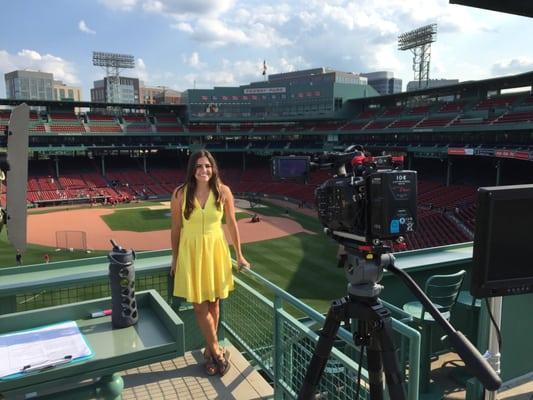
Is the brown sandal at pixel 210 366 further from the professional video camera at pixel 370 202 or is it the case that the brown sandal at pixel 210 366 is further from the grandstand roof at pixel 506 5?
the grandstand roof at pixel 506 5

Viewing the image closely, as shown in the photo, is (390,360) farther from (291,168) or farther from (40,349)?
(40,349)

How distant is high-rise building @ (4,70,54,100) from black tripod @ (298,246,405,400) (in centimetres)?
13950

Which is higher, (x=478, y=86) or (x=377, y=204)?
(x=478, y=86)

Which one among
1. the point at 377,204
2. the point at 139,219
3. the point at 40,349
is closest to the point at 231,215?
the point at 40,349

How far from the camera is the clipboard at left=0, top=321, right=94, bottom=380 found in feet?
7.29

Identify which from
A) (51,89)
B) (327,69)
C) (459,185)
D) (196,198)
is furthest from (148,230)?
(51,89)

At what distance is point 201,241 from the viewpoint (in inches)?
141

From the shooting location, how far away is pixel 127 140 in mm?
46281

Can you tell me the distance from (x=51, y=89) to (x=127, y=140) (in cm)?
10587

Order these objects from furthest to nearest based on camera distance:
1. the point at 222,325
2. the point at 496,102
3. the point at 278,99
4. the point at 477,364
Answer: the point at 278,99 < the point at 496,102 < the point at 222,325 < the point at 477,364

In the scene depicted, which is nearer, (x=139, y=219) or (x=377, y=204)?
(x=377, y=204)

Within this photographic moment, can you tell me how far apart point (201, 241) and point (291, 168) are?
1.33 m

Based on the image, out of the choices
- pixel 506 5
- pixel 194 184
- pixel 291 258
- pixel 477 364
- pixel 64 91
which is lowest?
pixel 291 258

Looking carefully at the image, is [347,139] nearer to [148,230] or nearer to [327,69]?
[148,230]
